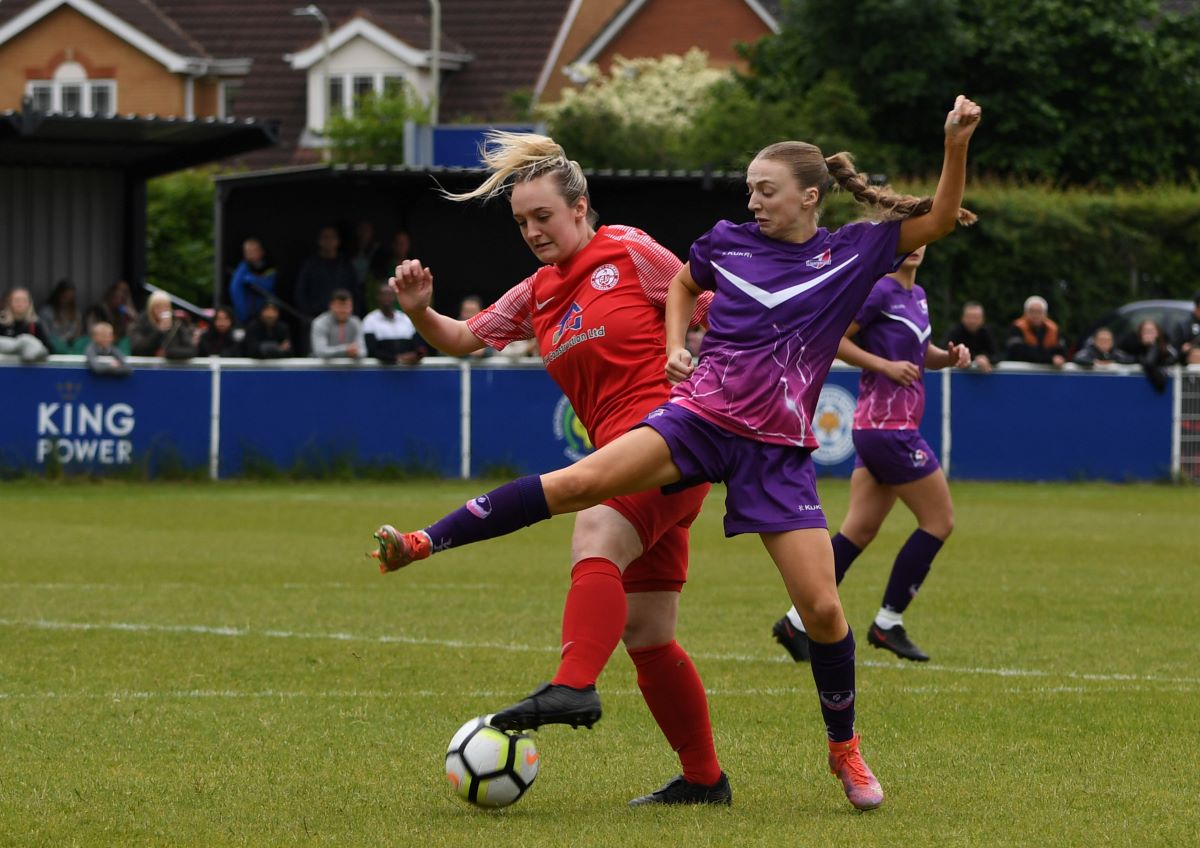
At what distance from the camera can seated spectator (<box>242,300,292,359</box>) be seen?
21781 mm

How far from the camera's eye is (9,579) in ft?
42.0

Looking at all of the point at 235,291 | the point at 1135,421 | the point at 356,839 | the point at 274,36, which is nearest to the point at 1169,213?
the point at 1135,421

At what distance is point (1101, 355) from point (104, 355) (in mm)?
10946

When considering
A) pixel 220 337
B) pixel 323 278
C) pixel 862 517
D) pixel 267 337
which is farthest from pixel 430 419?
pixel 862 517

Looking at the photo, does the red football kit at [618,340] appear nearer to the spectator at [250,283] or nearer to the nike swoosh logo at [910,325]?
the nike swoosh logo at [910,325]

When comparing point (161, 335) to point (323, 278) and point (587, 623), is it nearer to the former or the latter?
point (323, 278)

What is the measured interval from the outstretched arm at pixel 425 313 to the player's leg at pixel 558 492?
801 millimetres

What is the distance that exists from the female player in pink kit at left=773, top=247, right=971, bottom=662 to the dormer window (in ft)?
141

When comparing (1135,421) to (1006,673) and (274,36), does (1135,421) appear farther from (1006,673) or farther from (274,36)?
(274,36)

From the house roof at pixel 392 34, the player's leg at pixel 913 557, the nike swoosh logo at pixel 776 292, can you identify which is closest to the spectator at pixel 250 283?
the player's leg at pixel 913 557

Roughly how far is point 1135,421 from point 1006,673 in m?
14.2

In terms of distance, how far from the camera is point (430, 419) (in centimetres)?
2139

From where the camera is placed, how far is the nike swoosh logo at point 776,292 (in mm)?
5992

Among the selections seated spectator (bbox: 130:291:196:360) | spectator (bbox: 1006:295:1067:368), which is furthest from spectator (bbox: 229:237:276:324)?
spectator (bbox: 1006:295:1067:368)
